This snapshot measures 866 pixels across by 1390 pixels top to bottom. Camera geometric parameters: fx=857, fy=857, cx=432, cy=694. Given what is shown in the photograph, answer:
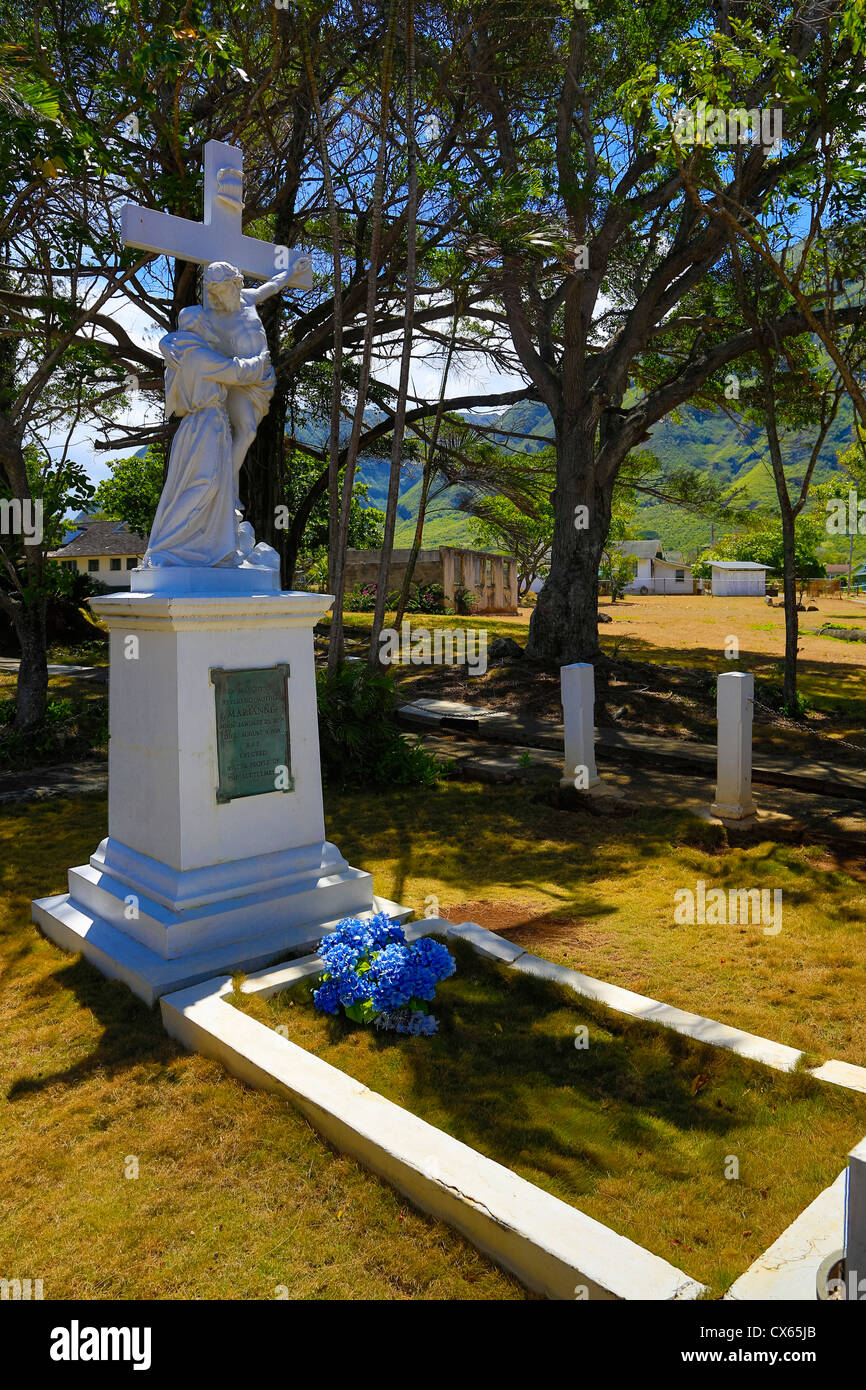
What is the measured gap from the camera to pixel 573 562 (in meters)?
12.8

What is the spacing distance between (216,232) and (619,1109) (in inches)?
187

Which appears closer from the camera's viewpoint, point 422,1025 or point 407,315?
point 422,1025

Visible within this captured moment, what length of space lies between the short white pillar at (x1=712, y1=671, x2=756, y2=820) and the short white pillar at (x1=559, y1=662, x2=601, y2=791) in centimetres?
115

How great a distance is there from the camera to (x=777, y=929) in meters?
4.71

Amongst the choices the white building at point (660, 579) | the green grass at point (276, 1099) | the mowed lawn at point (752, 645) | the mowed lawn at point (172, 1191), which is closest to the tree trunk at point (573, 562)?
the mowed lawn at point (752, 645)

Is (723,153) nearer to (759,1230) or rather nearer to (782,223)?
(782,223)

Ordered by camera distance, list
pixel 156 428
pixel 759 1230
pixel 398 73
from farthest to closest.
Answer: pixel 156 428 → pixel 398 73 → pixel 759 1230

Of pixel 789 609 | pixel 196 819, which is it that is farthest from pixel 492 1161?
pixel 789 609

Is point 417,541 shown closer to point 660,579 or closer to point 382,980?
point 382,980

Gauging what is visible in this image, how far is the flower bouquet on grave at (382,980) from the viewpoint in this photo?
141 inches

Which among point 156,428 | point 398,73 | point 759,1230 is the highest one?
point 398,73

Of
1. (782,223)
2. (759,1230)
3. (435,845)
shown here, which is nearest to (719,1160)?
(759,1230)

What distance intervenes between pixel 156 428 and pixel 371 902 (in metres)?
9.67

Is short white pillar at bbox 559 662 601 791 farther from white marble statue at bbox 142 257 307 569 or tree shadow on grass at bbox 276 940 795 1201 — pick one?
tree shadow on grass at bbox 276 940 795 1201
